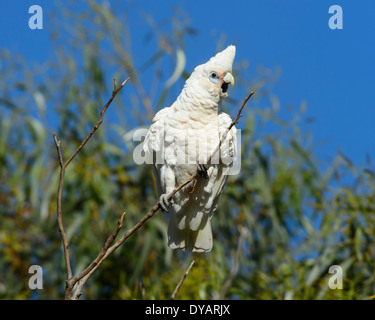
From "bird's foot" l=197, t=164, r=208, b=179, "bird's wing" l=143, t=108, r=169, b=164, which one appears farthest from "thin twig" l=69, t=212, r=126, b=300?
"bird's wing" l=143, t=108, r=169, b=164

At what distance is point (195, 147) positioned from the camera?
2.38m

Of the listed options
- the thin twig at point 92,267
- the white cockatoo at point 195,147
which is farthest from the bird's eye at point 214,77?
the thin twig at point 92,267

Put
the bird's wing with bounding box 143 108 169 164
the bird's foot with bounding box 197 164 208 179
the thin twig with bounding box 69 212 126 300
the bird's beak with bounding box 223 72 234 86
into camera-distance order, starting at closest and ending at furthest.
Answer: the thin twig with bounding box 69 212 126 300
the bird's foot with bounding box 197 164 208 179
the bird's beak with bounding box 223 72 234 86
the bird's wing with bounding box 143 108 169 164

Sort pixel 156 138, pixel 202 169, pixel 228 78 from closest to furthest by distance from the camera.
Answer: pixel 202 169 < pixel 228 78 < pixel 156 138

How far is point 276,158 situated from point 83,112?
59.4 inches

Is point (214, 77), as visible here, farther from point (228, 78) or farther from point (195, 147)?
point (195, 147)

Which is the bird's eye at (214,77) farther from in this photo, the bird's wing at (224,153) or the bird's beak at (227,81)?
the bird's wing at (224,153)

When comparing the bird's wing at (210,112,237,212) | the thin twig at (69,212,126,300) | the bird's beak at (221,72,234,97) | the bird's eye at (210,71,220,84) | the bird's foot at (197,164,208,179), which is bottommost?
the thin twig at (69,212,126,300)

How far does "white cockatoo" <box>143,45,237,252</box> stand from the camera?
7.82ft

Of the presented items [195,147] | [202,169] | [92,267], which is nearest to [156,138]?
[195,147]

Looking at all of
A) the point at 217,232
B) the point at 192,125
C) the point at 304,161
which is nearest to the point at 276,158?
the point at 304,161

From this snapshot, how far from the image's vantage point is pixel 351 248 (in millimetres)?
3791

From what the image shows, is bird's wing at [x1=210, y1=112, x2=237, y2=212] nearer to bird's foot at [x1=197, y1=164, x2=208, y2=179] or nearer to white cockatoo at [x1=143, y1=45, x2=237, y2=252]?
white cockatoo at [x1=143, y1=45, x2=237, y2=252]

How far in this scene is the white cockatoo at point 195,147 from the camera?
2.38 metres
